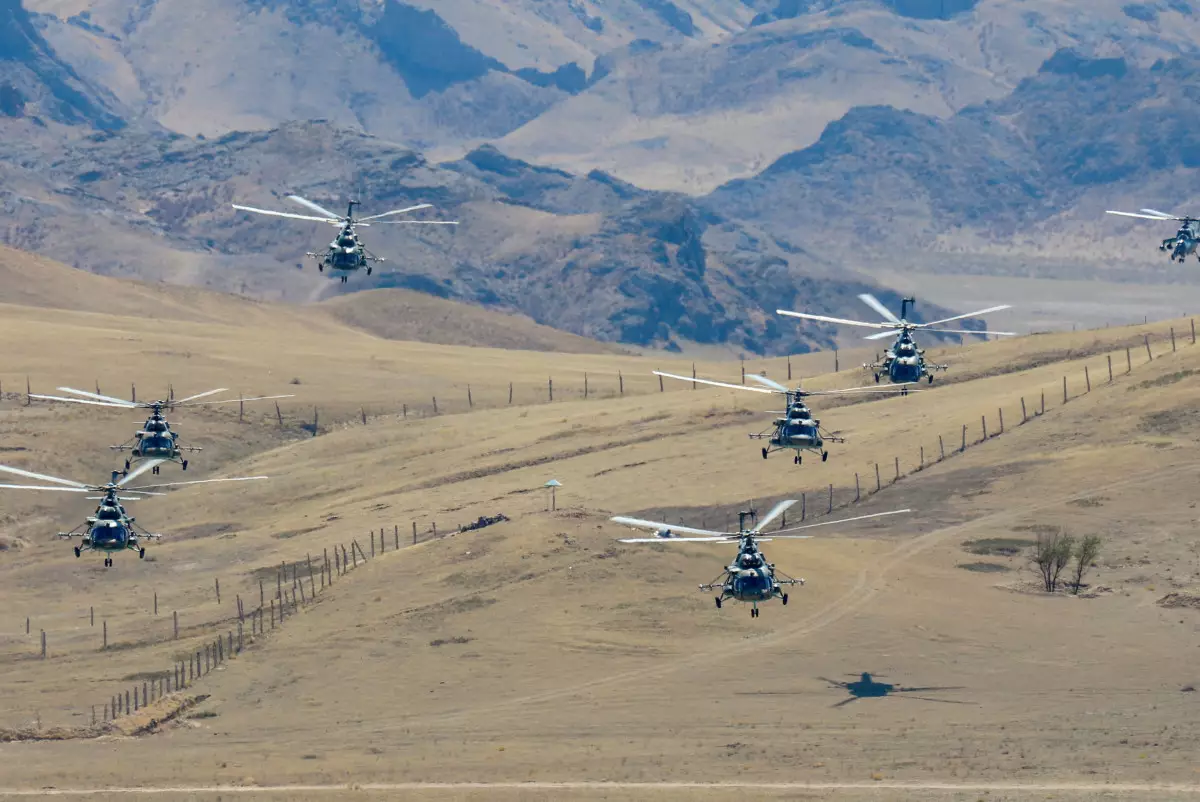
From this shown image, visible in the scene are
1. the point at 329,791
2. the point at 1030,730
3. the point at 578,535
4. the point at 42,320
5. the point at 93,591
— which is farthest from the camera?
the point at 42,320

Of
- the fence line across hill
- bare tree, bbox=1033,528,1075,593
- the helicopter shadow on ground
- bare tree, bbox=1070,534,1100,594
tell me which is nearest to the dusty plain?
the helicopter shadow on ground

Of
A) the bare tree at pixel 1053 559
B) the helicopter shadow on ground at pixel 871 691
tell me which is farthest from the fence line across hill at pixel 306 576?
the helicopter shadow on ground at pixel 871 691

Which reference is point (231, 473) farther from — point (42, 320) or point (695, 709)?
point (695, 709)

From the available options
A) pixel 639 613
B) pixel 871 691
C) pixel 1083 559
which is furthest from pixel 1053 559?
pixel 639 613

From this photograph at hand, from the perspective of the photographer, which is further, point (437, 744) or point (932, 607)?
point (932, 607)

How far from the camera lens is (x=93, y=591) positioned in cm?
9600

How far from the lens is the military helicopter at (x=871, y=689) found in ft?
232

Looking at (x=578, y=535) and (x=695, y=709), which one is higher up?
(x=578, y=535)

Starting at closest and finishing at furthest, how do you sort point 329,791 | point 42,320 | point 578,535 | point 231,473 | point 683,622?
point 329,791 → point 683,622 → point 578,535 → point 231,473 → point 42,320

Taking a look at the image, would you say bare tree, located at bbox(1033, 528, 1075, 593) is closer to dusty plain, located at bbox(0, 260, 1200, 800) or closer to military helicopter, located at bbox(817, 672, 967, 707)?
dusty plain, located at bbox(0, 260, 1200, 800)

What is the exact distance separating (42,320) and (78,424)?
44.2 meters

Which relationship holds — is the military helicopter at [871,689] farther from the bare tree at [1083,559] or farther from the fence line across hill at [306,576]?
the fence line across hill at [306,576]

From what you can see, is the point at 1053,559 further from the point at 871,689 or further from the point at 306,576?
the point at 306,576

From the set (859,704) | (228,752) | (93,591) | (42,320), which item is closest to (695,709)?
(859,704)
